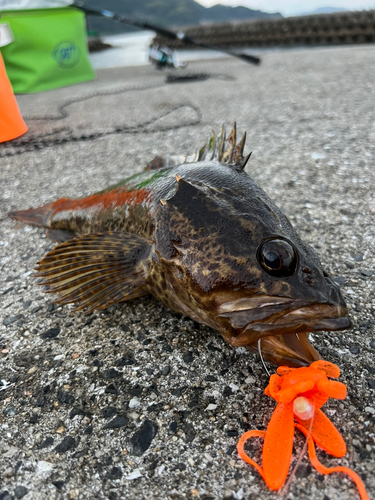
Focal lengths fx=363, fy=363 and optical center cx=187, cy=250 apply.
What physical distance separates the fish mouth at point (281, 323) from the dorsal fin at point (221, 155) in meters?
0.92

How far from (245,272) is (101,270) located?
2.68 feet

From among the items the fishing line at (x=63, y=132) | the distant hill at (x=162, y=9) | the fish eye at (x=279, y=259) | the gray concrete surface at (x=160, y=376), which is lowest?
the gray concrete surface at (x=160, y=376)

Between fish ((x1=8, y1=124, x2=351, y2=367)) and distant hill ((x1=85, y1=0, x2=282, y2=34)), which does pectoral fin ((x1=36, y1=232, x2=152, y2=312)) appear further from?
distant hill ((x1=85, y1=0, x2=282, y2=34))

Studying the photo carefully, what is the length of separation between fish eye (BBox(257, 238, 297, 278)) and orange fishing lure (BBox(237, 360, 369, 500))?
0.36 metres

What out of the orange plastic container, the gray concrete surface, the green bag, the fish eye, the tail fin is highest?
the green bag

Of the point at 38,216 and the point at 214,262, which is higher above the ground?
the point at 214,262

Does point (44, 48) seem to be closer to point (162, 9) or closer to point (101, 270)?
point (101, 270)

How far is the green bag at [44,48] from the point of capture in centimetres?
693

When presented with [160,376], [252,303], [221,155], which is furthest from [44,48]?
[252,303]

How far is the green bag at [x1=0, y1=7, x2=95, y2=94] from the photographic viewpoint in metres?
6.93

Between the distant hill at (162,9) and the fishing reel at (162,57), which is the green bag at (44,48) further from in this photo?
the distant hill at (162,9)

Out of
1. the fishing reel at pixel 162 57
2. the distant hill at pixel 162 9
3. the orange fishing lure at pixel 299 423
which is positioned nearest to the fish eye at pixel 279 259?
the orange fishing lure at pixel 299 423

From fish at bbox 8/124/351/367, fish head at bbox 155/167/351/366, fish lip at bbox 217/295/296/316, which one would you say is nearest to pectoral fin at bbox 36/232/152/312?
fish at bbox 8/124/351/367

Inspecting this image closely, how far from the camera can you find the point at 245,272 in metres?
1.43
